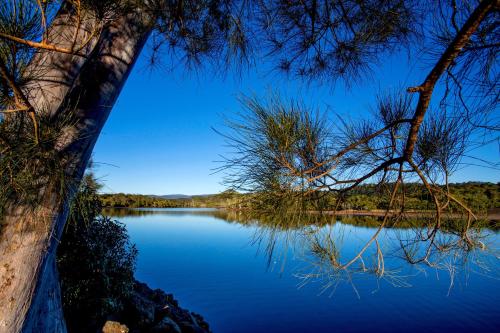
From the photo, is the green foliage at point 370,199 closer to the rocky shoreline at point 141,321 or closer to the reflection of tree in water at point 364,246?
the reflection of tree in water at point 364,246

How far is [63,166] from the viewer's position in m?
0.92

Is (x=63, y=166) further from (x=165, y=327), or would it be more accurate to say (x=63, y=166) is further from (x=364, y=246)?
(x=165, y=327)

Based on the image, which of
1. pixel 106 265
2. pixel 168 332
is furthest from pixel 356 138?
pixel 168 332

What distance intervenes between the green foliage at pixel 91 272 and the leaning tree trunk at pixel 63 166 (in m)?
2.91

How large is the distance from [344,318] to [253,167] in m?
8.32

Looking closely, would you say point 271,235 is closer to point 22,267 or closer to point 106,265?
point 22,267

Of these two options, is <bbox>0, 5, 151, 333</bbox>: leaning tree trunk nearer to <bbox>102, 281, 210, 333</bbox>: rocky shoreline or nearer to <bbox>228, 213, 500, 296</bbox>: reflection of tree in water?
<bbox>228, 213, 500, 296</bbox>: reflection of tree in water

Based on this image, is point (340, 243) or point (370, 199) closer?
point (340, 243)

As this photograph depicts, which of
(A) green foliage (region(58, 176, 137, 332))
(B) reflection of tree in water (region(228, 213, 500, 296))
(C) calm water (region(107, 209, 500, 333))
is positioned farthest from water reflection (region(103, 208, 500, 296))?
(C) calm water (region(107, 209, 500, 333))

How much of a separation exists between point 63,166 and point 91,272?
382 cm

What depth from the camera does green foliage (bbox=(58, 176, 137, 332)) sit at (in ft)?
12.8

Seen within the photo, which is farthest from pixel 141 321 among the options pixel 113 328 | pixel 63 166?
pixel 63 166

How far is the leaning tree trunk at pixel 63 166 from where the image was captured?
2.92 feet

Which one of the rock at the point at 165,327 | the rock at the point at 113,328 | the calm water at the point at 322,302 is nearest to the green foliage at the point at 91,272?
the rock at the point at 113,328
